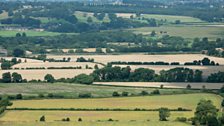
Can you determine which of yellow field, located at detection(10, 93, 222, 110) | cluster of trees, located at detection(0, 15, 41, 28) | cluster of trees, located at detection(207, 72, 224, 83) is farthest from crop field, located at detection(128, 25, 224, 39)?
yellow field, located at detection(10, 93, 222, 110)

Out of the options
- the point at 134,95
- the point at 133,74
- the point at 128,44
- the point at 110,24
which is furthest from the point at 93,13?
the point at 134,95

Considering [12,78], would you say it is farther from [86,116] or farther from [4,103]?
[86,116]

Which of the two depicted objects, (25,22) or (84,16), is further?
(84,16)

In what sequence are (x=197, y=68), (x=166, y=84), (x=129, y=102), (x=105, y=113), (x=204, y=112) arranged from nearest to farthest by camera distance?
(x=204, y=112) < (x=105, y=113) < (x=129, y=102) < (x=166, y=84) < (x=197, y=68)

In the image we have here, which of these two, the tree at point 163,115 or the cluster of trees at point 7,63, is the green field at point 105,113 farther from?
the cluster of trees at point 7,63

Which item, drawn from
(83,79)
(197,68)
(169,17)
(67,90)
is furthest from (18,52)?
(169,17)
